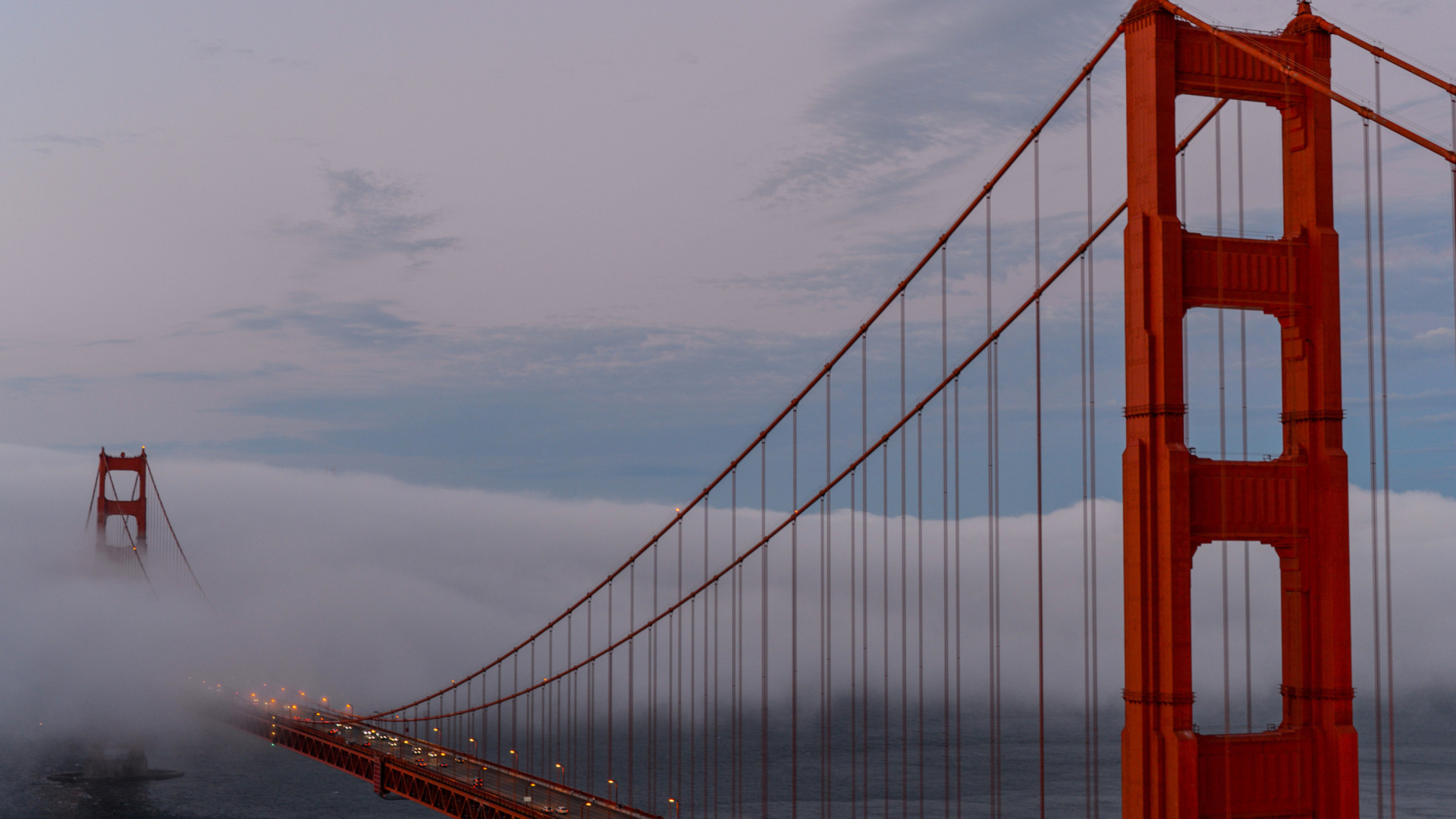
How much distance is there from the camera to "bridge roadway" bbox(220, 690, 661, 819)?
2004 inches

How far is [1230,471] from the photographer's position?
1733cm

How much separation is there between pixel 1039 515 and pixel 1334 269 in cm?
528

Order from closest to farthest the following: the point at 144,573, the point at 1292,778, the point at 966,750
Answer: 1. the point at 1292,778
2. the point at 144,573
3. the point at 966,750

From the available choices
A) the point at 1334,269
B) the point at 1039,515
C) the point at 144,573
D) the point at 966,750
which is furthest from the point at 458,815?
the point at 966,750

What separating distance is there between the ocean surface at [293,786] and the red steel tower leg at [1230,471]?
214 ft

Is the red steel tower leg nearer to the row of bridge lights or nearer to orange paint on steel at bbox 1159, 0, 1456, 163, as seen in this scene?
orange paint on steel at bbox 1159, 0, 1456, 163

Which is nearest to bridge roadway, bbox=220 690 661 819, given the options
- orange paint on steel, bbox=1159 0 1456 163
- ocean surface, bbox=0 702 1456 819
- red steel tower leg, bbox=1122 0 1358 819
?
ocean surface, bbox=0 702 1456 819

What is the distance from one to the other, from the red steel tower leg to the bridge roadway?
29.7 meters

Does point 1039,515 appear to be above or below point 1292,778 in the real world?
above

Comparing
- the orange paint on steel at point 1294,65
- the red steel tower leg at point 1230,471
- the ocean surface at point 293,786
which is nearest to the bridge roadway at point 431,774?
the ocean surface at point 293,786

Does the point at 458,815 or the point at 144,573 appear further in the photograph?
the point at 144,573

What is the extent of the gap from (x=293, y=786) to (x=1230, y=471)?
119 metres

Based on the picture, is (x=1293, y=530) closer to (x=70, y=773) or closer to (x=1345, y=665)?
(x=1345, y=665)

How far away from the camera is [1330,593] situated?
57.3 ft
